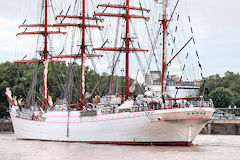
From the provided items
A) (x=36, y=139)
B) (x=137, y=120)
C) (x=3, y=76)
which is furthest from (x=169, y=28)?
(x=3, y=76)

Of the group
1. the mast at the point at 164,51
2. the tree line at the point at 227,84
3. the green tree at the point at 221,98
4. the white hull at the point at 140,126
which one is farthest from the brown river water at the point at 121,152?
the tree line at the point at 227,84

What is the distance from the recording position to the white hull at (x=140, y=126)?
58.5m

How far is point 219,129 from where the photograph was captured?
311 ft

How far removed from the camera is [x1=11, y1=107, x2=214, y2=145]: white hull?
58.5 m

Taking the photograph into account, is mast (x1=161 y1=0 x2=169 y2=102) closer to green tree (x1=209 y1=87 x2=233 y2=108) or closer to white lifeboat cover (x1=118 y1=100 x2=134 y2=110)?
white lifeboat cover (x1=118 y1=100 x2=134 y2=110)

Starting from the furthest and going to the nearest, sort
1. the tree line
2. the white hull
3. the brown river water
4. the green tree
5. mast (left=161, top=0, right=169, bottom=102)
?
the tree line
the green tree
mast (left=161, top=0, right=169, bottom=102)
the white hull
the brown river water

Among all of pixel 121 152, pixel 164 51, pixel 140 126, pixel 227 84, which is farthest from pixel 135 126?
pixel 227 84

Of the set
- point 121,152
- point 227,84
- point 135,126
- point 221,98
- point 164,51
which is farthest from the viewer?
point 227,84

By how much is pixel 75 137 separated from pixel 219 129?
35045mm

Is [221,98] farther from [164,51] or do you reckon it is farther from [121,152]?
[121,152]

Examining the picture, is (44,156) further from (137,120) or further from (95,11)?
(95,11)

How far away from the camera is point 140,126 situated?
60156 mm

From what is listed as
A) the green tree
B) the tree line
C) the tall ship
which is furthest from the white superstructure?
the tree line

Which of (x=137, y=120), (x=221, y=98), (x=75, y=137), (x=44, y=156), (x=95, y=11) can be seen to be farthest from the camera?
(x=221, y=98)
